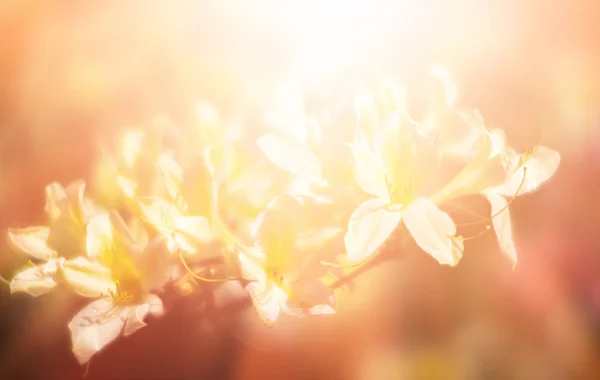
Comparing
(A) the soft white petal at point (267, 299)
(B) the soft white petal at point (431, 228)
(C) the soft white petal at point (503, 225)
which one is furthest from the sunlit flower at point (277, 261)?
(C) the soft white petal at point (503, 225)

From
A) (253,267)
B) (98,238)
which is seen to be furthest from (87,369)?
(253,267)

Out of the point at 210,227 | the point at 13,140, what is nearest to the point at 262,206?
the point at 210,227

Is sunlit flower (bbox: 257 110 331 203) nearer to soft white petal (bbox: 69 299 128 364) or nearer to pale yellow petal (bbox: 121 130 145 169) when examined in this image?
pale yellow petal (bbox: 121 130 145 169)

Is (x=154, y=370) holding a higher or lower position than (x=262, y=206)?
lower

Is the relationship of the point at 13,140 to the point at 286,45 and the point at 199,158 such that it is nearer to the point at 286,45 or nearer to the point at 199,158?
the point at 199,158

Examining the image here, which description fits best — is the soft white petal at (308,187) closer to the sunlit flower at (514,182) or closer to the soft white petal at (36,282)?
the sunlit flower at (514,182)

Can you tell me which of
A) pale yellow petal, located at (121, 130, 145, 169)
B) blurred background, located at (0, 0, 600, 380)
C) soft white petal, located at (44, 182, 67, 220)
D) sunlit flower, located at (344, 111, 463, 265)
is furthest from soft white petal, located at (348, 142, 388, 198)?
soft white petal, located at (44, 182, 67, 220)

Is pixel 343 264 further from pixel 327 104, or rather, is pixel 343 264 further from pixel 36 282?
pixel 36 282
